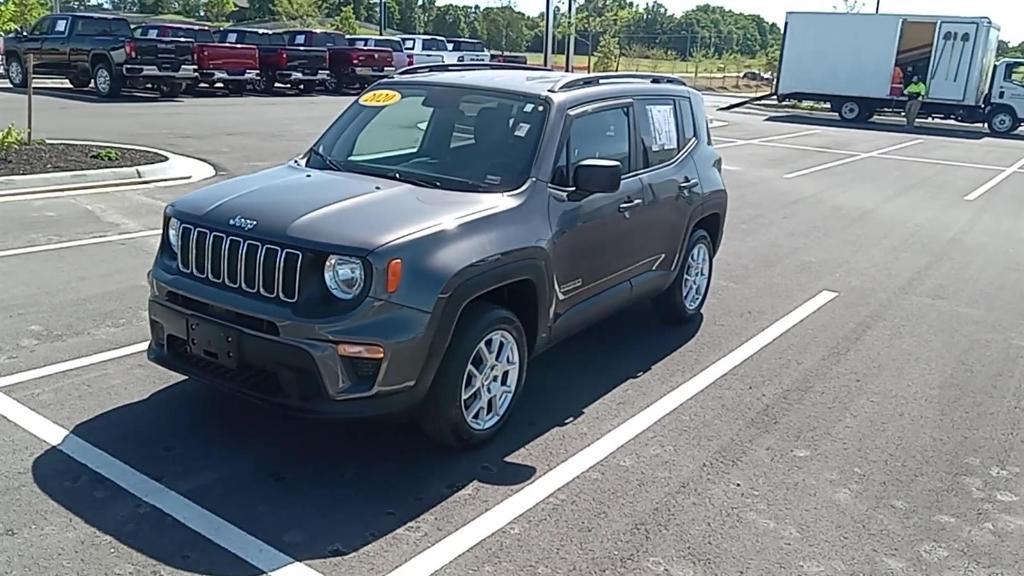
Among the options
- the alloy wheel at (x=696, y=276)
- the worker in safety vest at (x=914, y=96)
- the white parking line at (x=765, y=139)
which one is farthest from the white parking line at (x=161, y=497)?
the worker in safety vest at (x=914, y=96)

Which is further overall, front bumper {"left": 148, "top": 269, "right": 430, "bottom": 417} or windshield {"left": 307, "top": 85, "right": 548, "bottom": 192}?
windshield {"left": 307, "top": 85, "right": 548, "bottom": 192}

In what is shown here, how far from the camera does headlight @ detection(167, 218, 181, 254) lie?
428 cm

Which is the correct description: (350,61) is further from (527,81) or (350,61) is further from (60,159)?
(527,81)

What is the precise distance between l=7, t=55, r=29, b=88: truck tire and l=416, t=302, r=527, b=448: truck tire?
79.2ft

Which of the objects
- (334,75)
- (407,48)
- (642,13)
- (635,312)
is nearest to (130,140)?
(635,312)

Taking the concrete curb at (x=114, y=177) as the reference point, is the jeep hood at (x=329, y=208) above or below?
above

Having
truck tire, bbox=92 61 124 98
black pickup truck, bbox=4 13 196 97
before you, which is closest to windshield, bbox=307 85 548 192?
black pickup truck, bbox=4 13 196 97

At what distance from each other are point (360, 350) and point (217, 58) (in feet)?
75.5

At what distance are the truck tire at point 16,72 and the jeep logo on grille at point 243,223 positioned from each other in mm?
23676

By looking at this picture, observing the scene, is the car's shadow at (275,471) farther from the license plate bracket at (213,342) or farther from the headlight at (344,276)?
the headlight at (344,276)

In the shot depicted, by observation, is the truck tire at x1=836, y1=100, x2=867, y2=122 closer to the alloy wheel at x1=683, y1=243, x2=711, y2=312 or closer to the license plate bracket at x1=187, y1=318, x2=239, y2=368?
the alloy wheel at x1=683, y1=243, x2=711, y2=312

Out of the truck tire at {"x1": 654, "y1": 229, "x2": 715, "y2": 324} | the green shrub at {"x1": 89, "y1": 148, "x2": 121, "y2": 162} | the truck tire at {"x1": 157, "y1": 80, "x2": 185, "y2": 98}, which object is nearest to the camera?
the truck tire at {"x1": 654, "y1": 229, "x2": 715, "y2": 324}

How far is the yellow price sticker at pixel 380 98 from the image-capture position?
→ 5378 millimetres

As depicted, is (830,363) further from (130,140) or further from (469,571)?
(130,140)
